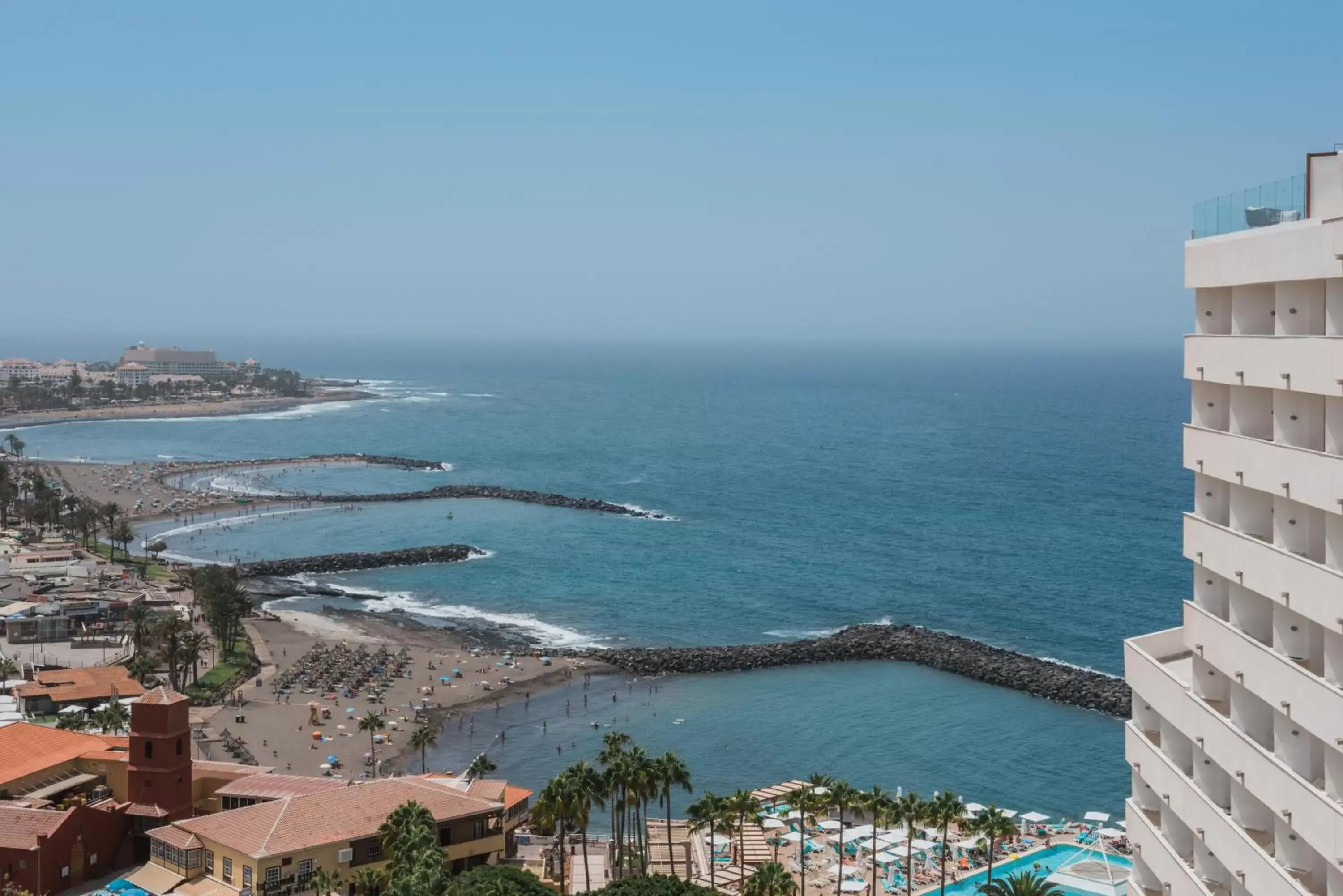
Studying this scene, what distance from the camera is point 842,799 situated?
42406 millimetres

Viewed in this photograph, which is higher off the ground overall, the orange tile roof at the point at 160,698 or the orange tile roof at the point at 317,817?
the orange tile roof at the point at 160,698

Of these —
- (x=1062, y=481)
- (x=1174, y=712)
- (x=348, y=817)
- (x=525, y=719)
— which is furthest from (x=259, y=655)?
(x=1062, y=481)

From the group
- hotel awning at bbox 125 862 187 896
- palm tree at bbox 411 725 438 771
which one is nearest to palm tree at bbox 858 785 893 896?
palm tree at bbox 411 725 438 771

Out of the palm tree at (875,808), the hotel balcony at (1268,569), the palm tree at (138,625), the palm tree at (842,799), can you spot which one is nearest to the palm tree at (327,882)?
the palm tree at (842,799)

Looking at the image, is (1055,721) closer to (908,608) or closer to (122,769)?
(908,608)

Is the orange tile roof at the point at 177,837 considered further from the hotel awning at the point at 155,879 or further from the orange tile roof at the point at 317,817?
the hotel awning at the point at 155,879

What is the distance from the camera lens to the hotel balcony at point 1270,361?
14008 millimetres

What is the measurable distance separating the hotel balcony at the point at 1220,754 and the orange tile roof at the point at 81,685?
53.4 meters

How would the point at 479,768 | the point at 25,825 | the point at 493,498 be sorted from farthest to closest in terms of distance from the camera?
the point at 493,498
the point at 479,768
the point at 25,825

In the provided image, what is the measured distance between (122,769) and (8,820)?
5.08 meters

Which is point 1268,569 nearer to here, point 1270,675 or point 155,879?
point 1270,675

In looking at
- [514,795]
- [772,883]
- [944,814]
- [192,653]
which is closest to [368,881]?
[514,795]

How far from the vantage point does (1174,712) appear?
18.0m

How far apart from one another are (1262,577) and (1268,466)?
4.39 ft
